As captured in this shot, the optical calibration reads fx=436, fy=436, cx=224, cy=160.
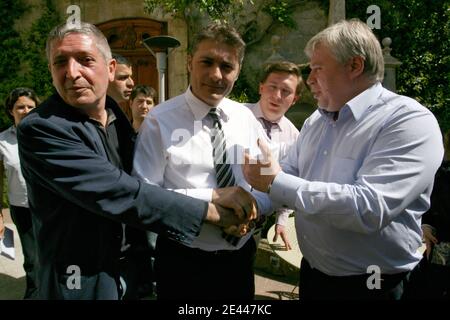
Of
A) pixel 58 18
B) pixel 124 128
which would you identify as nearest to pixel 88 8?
pixel 58 18

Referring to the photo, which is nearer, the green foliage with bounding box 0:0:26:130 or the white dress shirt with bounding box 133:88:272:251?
the white dress shirt with bounding box 133:88:272:251

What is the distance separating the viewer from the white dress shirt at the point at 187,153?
6.47 feet

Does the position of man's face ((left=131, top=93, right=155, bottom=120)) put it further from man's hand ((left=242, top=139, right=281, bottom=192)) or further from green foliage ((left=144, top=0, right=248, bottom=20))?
green foliage ((left=144, top=0, right=248, bottom=20))

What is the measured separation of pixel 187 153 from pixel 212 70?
0.41 metres

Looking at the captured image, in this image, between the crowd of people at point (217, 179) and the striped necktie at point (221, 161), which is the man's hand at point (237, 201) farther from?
the striped necktie at point (221, 161)

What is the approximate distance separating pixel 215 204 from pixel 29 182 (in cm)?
77

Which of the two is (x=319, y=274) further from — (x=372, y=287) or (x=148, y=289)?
(x=148, y=289)

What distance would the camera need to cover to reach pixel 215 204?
189 cm

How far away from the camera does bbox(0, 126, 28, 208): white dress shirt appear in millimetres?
4062

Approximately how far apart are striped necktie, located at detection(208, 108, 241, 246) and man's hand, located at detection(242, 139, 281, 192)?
0.70ft

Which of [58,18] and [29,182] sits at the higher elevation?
[58,18]

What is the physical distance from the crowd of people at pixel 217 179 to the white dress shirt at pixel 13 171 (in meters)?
2.29

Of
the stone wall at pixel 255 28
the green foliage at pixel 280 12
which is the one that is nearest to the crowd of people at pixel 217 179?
the stone wall at pixel 255 28

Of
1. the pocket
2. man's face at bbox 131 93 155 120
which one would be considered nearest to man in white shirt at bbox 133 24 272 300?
the pocket
